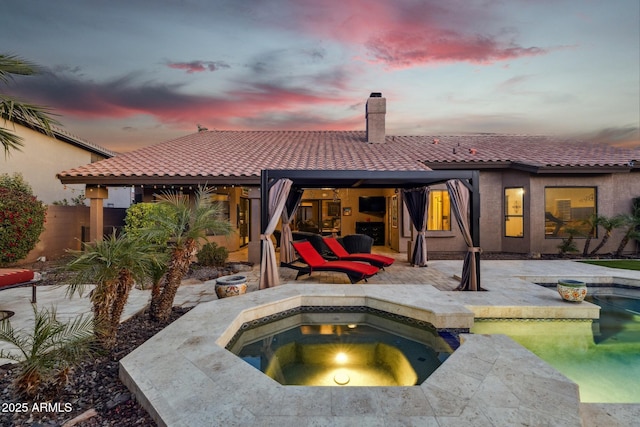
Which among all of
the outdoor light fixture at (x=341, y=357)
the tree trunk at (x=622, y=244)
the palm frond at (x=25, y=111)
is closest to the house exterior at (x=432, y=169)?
the tree trunk at (x=622, y=244)

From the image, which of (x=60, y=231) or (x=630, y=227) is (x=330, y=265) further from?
(x=630, y=227)

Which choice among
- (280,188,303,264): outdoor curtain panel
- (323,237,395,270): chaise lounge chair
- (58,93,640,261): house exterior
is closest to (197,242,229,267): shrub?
(58,93,640,261): house exterior

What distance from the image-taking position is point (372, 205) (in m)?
14.1

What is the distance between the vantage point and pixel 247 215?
45.0ft

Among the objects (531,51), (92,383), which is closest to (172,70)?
(92,383)

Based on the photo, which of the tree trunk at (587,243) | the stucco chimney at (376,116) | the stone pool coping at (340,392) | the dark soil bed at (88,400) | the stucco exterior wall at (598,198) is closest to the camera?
the stone pool coping at (340,392)

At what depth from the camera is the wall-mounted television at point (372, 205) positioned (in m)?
14.0

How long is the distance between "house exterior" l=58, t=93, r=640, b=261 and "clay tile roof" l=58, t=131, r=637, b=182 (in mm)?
38

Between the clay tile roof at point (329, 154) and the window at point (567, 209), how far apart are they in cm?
114

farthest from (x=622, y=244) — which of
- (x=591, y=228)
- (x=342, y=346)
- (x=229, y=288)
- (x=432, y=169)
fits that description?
(x=229, y=288)

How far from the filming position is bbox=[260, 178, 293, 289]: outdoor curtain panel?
621 cm

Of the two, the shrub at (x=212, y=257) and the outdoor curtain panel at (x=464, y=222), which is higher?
the outdoor curtain panel at (x=464, y=222)

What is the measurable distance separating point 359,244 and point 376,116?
20.9 ft

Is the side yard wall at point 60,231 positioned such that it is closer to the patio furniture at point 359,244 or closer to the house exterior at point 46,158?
the house exterior at point 46,158
